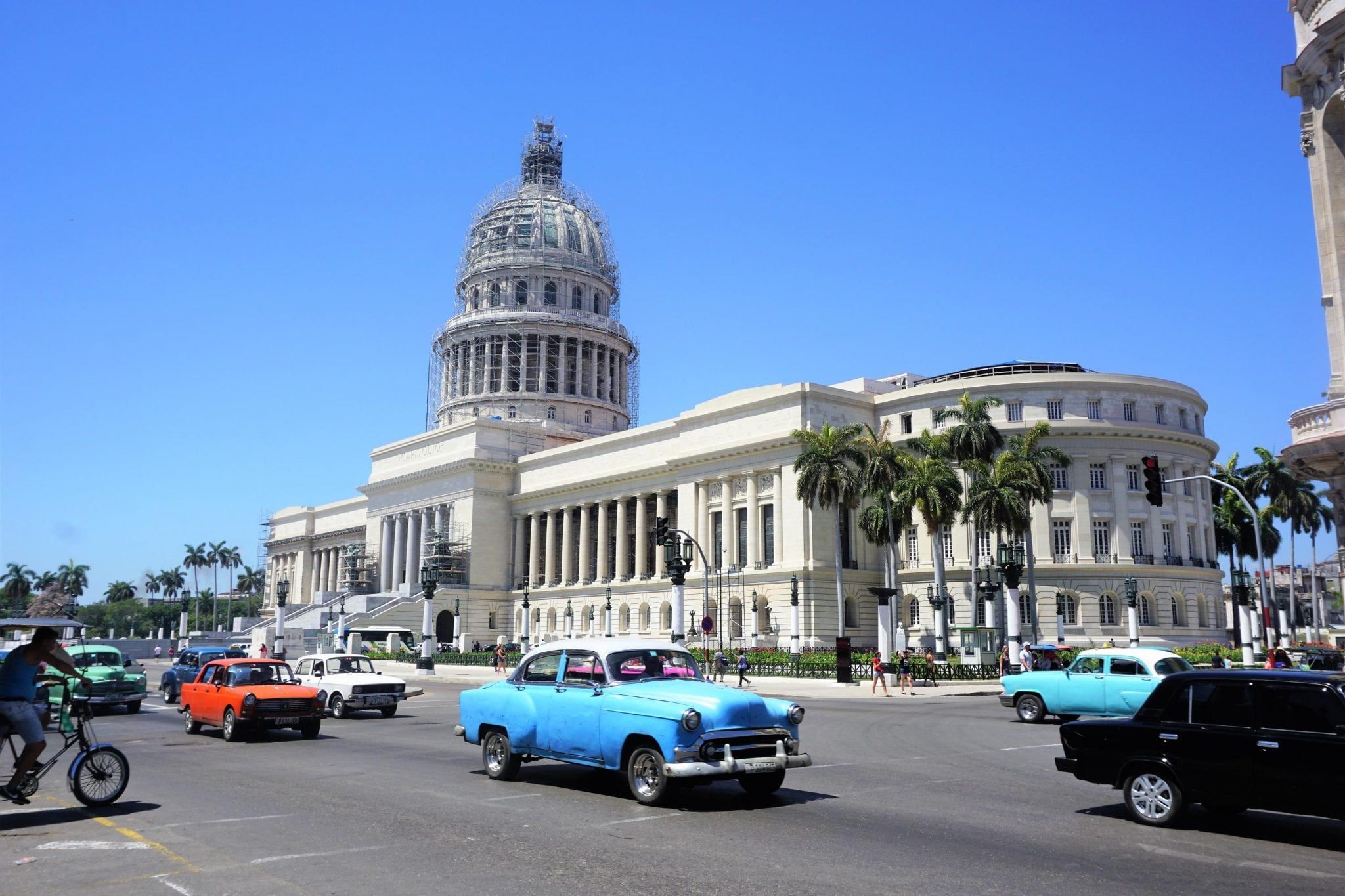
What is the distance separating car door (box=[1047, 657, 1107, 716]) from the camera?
23.8 m

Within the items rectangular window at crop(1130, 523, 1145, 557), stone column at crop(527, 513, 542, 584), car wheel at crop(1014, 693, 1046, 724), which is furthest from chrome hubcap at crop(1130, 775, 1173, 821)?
stone column at crop(527, 513, 542, 584)

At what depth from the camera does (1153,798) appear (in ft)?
37.6

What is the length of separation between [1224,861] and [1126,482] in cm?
5932

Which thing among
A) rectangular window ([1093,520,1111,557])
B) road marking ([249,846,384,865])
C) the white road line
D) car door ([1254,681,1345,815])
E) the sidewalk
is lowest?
the sidewalk

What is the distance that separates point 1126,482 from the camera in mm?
64500

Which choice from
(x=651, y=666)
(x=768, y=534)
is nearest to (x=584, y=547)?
(x=768, y=534)

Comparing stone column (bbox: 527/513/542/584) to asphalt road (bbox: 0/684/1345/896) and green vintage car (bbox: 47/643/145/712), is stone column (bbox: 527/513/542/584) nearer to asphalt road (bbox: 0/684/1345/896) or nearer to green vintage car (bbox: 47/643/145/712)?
green vintage car (bbox: 47/643/145/712)

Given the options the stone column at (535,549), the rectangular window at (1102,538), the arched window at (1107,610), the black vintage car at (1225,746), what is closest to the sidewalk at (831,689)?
the black vintage car at (1225,746)

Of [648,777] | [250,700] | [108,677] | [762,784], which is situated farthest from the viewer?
[108,677]

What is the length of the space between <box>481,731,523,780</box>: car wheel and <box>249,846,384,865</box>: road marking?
4336 mm

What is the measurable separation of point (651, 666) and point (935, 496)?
43.2m

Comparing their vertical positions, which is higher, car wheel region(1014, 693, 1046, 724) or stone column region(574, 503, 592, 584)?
stone column region(574, 503, 592, 584)

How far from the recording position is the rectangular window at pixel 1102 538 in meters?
64.0

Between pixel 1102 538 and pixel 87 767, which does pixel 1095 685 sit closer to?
pixel 87 767
